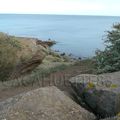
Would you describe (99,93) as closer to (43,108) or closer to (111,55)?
(43,108)

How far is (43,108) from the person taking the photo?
256 inches

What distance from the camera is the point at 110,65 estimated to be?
987cm

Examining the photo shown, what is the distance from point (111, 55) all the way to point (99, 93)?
11.4ft

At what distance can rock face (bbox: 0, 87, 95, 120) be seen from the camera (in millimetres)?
6352

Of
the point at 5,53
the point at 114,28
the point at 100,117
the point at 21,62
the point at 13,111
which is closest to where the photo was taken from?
the point at 13,111

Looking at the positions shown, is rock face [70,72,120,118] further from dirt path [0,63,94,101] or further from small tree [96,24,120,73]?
small tree [96,24,120,73]

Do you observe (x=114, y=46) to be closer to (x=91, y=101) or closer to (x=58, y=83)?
(x=58, y=83)

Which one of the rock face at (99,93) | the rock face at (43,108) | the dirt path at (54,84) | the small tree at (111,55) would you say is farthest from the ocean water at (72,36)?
the rock face at (43,108)

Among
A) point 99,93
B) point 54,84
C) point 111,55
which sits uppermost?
point 111,55

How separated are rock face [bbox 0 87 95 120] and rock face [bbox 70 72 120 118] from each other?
1.01 feet

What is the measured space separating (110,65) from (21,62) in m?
4.98

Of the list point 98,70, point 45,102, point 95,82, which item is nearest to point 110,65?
point 98,70

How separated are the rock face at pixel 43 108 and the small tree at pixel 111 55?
9.61 feet

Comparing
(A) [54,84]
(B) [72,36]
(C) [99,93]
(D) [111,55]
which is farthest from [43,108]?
(B) [72,36]
